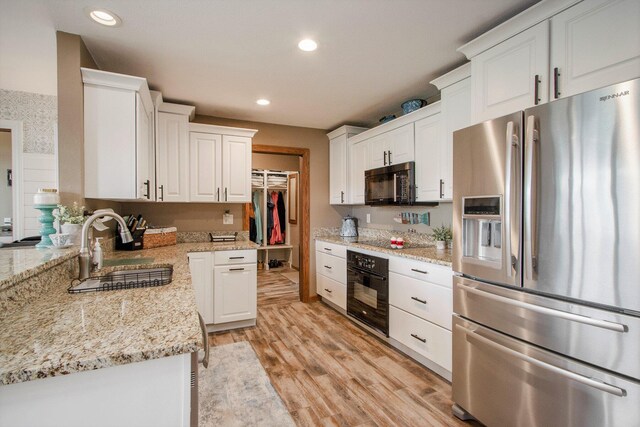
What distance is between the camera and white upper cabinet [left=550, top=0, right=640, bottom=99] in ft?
4.31

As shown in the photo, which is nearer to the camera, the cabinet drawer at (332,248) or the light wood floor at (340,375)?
the light wood floor at (340,375)

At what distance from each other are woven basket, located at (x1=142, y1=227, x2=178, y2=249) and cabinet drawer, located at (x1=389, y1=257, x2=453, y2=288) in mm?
2350

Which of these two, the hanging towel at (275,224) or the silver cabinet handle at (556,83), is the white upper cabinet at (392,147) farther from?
the hanging towel at (275,224)

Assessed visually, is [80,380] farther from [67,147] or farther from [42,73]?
[42,73]

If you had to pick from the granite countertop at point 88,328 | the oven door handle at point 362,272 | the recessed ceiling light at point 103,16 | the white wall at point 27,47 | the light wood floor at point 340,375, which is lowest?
the light wood floor at point 340,375

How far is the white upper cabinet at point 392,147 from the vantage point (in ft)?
9.98

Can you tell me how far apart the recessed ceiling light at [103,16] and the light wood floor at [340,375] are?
8.70 ft

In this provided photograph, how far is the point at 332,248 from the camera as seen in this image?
12.5ft

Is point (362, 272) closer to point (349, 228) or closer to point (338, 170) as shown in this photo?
point (349, 228)

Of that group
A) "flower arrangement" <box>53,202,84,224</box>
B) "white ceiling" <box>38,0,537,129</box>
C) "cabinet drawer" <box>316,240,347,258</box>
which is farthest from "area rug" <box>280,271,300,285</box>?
"flower arrangement" <box>53,202,84,224</box>

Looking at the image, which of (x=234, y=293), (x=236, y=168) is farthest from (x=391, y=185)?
(x=234, y=293)

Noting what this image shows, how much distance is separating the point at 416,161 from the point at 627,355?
6.86 feet

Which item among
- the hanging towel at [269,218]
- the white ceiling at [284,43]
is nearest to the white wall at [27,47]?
the white ceiling at [284,43]

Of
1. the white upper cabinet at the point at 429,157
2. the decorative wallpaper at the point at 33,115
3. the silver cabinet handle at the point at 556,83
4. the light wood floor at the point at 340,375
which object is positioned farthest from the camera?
the decorative wallpaper at the point at 33,115
